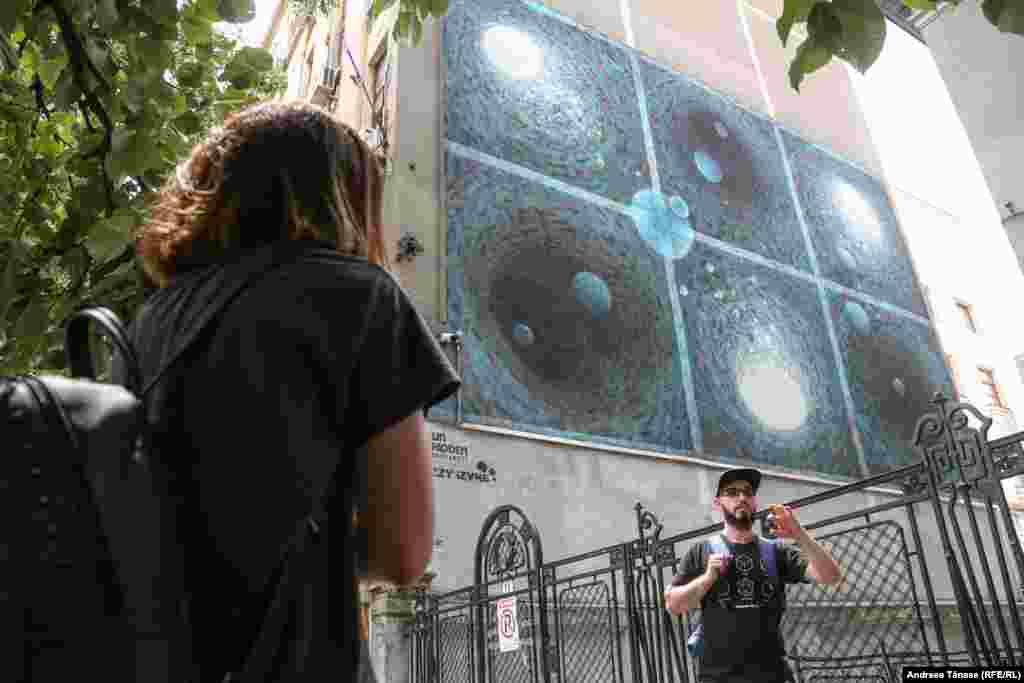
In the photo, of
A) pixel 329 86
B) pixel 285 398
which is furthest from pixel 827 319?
pixel 285 398

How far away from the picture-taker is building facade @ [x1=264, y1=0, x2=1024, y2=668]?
479 inches

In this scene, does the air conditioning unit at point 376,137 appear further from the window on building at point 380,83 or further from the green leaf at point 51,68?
the green leaf at point 51,68

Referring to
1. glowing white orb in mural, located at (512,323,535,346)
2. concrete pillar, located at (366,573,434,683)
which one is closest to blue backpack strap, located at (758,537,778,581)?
concrete pillar, located at (366,573,434,683)

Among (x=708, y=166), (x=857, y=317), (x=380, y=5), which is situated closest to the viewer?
(x=380, y=5)

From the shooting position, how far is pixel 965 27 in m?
3.73

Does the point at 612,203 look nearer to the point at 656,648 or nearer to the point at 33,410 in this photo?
the point at 656,648

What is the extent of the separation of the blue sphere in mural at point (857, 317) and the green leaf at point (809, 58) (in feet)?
54.4

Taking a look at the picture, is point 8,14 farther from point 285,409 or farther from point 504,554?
point 504,554

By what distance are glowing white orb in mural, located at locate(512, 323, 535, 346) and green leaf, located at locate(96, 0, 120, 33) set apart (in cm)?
946

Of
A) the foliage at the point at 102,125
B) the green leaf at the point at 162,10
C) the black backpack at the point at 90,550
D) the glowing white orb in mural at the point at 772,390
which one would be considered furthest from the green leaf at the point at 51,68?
the glowing white orb in mural at the point at 772,390

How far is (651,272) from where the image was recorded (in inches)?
584

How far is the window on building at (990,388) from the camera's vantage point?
67.9ft

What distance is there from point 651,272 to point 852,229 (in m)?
7.49

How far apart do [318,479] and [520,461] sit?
34.8ft
